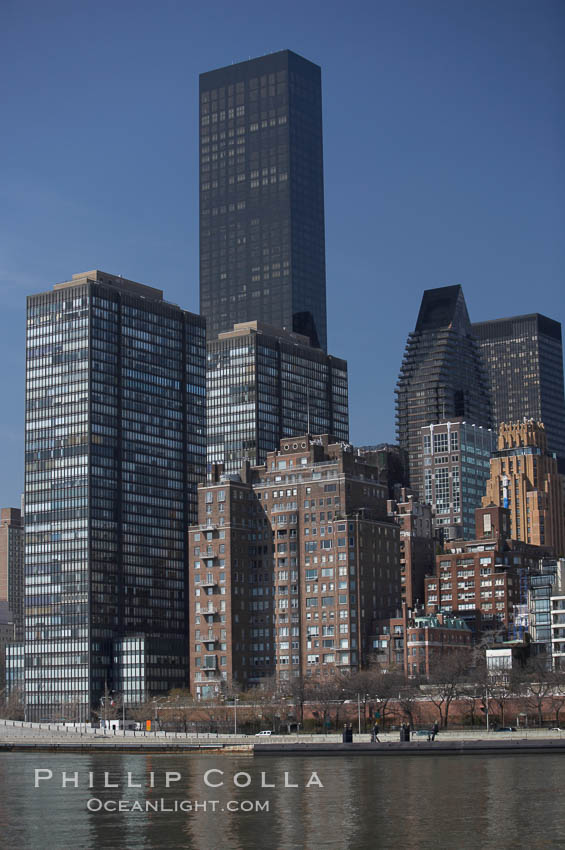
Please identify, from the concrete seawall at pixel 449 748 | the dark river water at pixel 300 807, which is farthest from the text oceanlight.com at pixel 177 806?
the concrete seawall at pixel 449 748

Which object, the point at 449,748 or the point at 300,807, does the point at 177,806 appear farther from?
the point at 449,748

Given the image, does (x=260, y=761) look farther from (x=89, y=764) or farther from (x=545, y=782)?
(x=545, y=782)

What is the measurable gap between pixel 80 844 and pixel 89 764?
9903 cm

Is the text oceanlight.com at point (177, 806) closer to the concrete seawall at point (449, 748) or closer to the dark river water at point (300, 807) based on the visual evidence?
the dark river water at point (300, 807)

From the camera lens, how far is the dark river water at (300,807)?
95.3m

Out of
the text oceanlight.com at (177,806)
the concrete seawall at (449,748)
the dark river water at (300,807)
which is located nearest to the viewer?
the dark river water at (300,807)

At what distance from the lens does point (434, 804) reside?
11431 cm

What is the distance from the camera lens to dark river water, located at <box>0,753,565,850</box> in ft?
313

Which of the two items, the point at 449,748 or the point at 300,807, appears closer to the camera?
the point at 300,807

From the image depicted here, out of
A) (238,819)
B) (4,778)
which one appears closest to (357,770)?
(4,778)

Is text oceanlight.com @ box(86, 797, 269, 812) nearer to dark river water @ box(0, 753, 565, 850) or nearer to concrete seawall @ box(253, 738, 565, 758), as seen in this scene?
dark river water @ box(0, 753, 565, 850)

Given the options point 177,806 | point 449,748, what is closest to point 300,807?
point 177,806

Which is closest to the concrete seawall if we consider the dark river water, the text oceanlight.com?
the dark river water

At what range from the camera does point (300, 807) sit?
4496 inches
